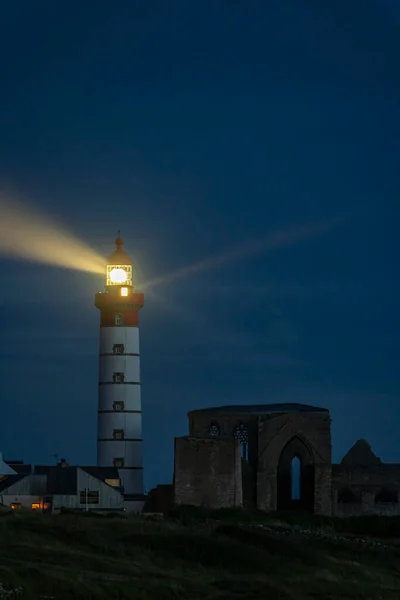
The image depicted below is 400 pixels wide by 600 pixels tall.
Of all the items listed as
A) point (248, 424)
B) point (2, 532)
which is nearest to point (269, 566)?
point (2, 532)

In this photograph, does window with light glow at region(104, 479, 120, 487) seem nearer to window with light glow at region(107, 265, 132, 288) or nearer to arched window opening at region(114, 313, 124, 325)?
arched window opening at region(114, 313, 124, 325)

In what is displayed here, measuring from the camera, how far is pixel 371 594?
95.7 feet

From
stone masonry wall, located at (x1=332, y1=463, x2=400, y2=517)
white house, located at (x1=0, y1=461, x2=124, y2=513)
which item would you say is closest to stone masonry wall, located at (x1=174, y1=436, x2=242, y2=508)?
white house, located at (x1=0, y1=461, x2=124, y2=513)

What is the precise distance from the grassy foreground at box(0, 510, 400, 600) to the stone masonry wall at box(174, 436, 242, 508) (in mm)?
15451

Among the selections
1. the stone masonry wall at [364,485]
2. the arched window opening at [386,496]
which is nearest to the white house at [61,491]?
the stone masonry wall at [364,485]

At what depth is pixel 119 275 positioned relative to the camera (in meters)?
65.9

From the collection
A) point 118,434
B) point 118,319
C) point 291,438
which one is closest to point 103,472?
point 118,434

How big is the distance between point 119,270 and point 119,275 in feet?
0.88

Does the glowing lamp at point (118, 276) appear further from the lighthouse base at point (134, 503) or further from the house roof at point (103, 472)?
the lighthouse base at point (134, 503)

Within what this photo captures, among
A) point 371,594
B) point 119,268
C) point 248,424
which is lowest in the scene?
point 371,594

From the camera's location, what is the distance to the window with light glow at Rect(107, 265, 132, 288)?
216ft

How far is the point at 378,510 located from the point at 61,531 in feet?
91.7

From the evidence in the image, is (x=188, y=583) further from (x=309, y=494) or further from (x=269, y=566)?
(x=309, y=494)

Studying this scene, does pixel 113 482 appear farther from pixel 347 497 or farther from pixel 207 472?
pixel 347 497
